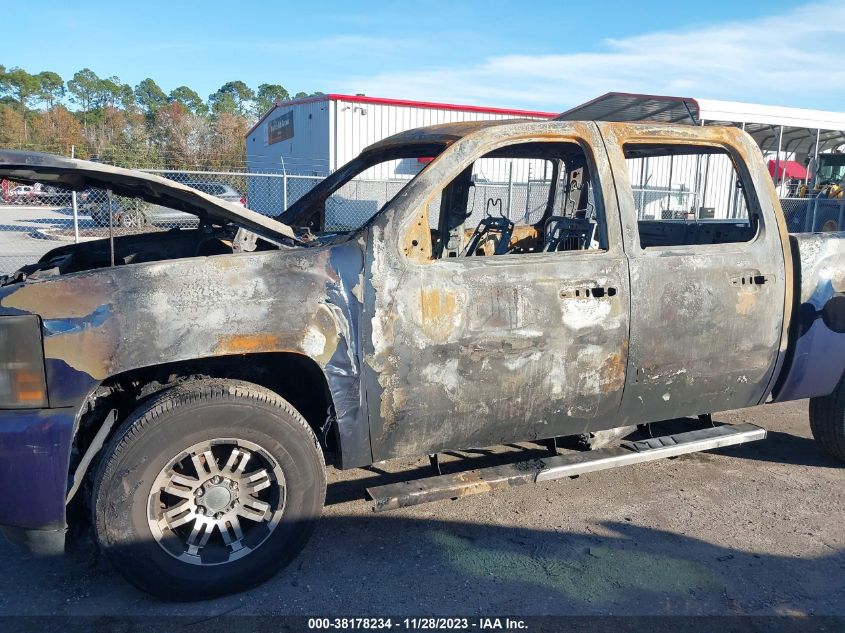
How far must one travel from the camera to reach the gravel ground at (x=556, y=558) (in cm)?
284

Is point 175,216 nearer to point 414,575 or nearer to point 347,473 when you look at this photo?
point 347,473

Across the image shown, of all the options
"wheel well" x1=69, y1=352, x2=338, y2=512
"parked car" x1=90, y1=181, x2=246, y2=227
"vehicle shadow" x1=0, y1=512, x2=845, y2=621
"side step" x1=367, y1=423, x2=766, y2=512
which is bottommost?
"vehicle shadow" x1=0, y1=512, x2=845, y2=621

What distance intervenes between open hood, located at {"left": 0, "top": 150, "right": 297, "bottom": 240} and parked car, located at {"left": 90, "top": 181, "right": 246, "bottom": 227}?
3696mm

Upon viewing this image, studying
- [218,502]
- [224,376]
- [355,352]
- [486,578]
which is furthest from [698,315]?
[218,502]

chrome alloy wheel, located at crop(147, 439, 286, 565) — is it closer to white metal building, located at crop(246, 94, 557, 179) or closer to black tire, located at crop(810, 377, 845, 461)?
black tire, located at crop(810, 377, 845, 461)

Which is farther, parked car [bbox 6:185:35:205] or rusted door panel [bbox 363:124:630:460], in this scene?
parked car [bbox 6:185:35:205]

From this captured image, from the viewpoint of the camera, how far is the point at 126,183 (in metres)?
3.05

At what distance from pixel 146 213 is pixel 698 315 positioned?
355 inches

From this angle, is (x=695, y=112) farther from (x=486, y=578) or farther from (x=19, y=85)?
(x=19, y=85)

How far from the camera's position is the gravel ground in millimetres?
2838

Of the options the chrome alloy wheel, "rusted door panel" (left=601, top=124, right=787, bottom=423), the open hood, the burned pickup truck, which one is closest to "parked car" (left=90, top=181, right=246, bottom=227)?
→ the open hood

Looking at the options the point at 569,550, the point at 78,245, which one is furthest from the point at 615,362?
the point at 78,245

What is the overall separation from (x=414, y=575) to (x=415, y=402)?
0.80 m

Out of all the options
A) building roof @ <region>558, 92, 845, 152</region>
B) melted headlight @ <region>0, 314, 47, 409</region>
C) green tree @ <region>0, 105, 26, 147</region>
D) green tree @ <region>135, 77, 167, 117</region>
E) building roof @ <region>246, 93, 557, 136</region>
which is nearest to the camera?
melted headlight @ <region>0, 314, 47, 409</region>
